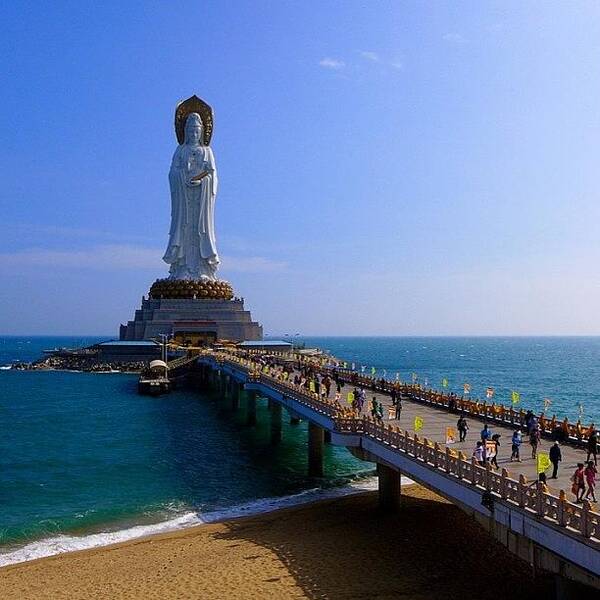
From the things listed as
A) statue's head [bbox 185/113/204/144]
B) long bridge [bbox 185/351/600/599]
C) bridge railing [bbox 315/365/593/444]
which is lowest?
long bridge [bbox 185/351/600/599]

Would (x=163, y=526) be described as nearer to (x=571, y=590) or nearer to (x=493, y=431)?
(x=493, y=431)

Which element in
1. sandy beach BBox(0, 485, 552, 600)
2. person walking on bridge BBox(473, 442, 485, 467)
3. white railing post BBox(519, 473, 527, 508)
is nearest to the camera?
white railing post BBox(519, 473, 527, 508)

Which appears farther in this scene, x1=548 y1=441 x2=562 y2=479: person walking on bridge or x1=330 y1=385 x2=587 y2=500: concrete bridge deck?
x1=330 y1=385 x2=587 y2=500: concrete bridge deck

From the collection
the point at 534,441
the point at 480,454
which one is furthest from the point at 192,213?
the point at 480,454

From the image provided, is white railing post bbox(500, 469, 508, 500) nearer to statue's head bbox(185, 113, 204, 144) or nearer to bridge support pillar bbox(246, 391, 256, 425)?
bridge support pillar bbox(246, 391, 256, 425)

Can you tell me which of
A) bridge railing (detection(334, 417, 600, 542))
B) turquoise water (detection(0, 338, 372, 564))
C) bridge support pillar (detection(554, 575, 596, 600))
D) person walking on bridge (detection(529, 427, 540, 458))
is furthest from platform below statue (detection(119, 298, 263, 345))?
bridge support pillar (detection(554, 575, 596, 600))

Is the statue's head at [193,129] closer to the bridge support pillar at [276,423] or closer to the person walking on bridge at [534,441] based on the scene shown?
the bridge support pillar at [276,423]

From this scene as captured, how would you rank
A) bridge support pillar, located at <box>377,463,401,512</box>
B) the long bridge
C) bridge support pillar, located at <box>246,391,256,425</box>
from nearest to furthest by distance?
the long bridge, bridge support pillar, located at <box>377,463,401,512</box>, bridge support pillar, located at <box>246,391,256,425</box>
